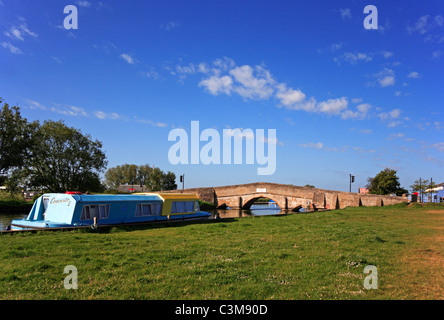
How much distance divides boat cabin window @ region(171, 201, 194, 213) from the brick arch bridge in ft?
75.8

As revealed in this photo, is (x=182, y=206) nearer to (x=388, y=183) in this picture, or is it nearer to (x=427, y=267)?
(x=427, y=267)

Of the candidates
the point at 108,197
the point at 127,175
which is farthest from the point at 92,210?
the point at 127,175

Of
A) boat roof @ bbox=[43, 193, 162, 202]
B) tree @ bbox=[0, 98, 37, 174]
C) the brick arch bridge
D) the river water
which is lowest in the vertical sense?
the river water

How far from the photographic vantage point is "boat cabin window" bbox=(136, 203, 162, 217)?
1989cm

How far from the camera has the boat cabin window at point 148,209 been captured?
65.3 ft

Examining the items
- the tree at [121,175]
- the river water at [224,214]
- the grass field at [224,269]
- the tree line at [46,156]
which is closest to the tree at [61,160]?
the tree line at [46,156]

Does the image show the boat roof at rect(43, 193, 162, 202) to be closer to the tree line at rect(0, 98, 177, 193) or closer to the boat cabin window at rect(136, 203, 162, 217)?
the boat cabin window at rect(136, 203, 162, 217)

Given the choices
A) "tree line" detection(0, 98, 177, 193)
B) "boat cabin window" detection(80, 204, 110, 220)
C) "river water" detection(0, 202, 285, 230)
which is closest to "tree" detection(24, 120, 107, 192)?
"tree line" detection(0, 98, 177, 193)

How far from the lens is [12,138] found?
36.8 metres

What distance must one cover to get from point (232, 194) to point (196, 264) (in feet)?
139

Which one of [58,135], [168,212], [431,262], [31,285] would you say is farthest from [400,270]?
[58,135]

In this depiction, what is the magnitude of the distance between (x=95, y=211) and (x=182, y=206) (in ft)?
23.3

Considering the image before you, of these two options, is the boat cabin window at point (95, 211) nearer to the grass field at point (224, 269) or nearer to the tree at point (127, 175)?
the grass field at point (224, 269)

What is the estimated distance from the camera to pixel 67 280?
6387mm
